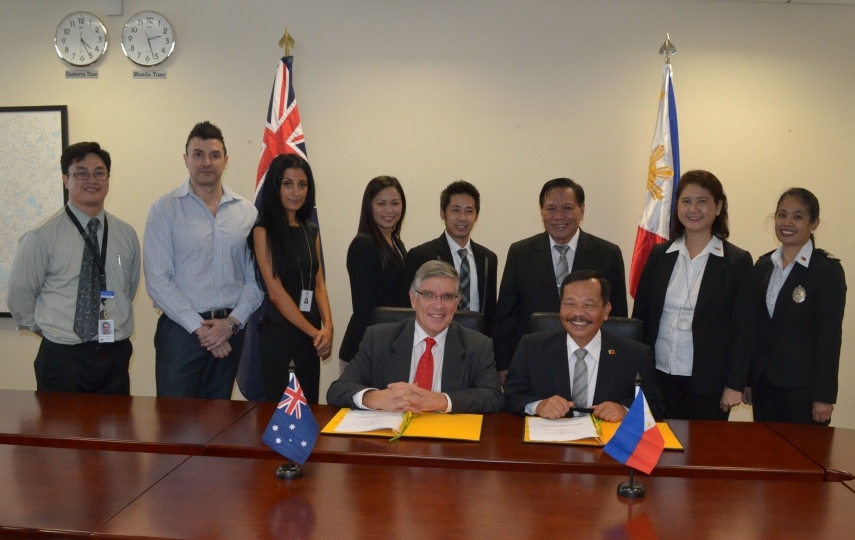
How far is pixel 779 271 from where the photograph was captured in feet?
10.5

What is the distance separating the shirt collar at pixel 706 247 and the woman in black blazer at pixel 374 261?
4.36 feet

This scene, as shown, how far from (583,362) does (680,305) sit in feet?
2.28

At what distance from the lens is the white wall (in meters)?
4.69

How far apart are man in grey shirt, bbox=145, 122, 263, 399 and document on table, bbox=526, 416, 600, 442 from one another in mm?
1532

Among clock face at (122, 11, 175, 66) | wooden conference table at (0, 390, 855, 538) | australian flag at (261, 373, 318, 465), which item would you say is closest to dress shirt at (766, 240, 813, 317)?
wooden conference table at (0, 390, 855, 538)

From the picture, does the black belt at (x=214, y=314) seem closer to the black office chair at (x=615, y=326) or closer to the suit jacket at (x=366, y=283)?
the suit jacket at (x=366, y=283)

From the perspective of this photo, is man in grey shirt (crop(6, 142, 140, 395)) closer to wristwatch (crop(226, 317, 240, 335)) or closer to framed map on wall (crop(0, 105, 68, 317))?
wristwatch (crop(226, 317, 240, 335))

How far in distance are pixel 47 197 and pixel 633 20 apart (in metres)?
4.22

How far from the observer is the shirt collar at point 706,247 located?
3.08 m

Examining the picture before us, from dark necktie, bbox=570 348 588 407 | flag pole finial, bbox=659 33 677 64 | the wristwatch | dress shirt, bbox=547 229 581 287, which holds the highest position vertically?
flag pole finial, bbox=659 33 677 64

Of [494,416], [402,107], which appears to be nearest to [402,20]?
[402,107]

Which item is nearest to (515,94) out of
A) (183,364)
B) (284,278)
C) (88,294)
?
(284,278)

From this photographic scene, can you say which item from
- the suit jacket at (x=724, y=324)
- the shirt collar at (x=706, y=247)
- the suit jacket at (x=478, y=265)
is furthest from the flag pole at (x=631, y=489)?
the suit jacket at (x=478, y=265)

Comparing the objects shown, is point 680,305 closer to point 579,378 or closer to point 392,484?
point 579,378
